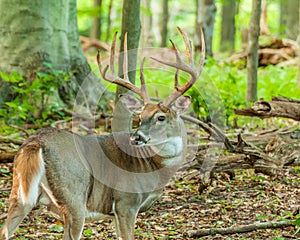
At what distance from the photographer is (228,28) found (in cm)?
2202

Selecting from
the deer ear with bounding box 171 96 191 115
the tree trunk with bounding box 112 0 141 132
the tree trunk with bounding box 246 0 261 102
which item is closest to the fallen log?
the tree trunk with bounding box 112 0 141 132

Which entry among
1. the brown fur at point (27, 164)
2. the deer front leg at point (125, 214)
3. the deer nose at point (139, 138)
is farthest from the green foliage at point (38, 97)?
the brown fur at point (27, 164)

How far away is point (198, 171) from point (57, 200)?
255cm

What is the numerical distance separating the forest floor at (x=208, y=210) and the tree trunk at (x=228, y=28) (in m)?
14.0

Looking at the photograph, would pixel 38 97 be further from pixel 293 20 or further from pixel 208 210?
pixel 293 20

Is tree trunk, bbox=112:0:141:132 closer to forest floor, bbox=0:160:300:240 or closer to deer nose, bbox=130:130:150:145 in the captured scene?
forest floor, bbox=0:160:300:240

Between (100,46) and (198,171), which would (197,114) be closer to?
(198,171)

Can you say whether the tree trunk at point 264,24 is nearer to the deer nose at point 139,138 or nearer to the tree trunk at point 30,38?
the tree trunk at point 30,38

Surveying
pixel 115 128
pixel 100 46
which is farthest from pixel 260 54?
pixel 115 128

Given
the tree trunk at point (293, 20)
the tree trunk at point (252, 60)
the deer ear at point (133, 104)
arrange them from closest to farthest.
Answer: the deer ear at point (133, 104), the tree trunk at point (252, 60), the tree trunk at point (293, 20)

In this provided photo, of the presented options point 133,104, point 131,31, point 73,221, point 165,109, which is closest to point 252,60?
point 131,31

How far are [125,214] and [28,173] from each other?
102cm

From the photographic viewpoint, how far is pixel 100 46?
18.1 meters

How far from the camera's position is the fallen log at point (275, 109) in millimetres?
6910
